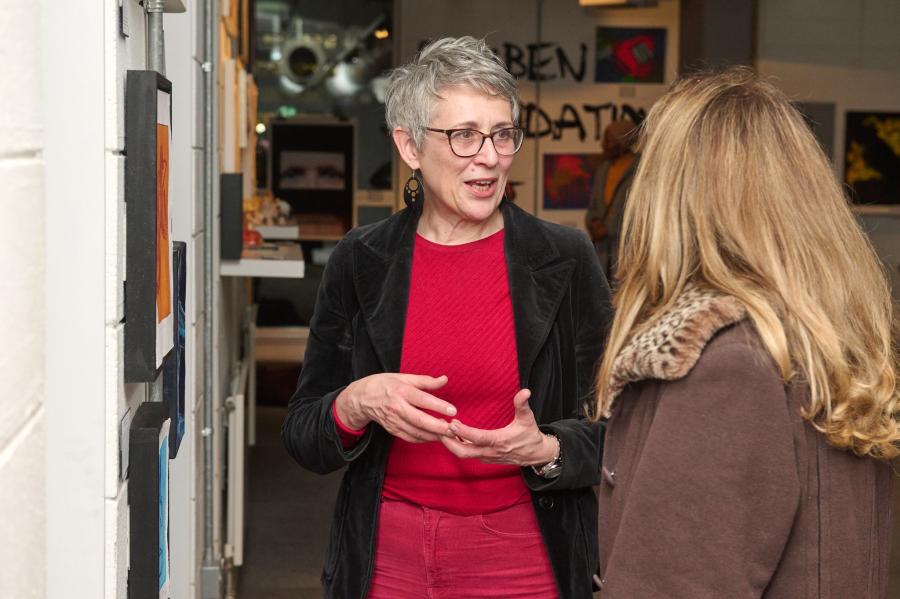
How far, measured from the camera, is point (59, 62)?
1491 mm

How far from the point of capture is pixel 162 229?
1.81 m

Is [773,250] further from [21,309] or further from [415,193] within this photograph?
[415,193]

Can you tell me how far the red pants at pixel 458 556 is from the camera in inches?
89.6

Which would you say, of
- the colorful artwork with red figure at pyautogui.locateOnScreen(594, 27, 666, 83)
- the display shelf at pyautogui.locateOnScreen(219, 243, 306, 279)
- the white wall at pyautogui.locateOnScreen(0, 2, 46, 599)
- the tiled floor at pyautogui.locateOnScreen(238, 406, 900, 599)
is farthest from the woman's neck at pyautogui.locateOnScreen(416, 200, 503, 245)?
the colorful artwork with red figure at pyautogui.locateOnScreen(594, 27, 666, 83)

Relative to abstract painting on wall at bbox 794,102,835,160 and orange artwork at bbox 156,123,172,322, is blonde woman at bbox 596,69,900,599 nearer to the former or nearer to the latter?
orange artwork at bbox 156,123,172,322

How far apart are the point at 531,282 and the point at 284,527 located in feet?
13.3

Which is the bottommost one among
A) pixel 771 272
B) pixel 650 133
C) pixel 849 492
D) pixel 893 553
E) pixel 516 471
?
pixel 893 553

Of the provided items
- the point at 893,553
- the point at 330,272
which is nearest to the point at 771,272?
the point at 330,272

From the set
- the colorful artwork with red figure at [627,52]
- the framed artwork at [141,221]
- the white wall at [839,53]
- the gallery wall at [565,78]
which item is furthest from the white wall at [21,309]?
the colorful artwork with red figure at [627,52]

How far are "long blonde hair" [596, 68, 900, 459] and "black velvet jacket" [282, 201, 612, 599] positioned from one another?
0.71m

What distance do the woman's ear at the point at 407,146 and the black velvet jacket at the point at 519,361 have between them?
0.41 ft

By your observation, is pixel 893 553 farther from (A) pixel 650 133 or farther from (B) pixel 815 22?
(B) pixel 815 22

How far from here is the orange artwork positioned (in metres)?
1.72

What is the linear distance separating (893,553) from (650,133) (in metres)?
4.88
